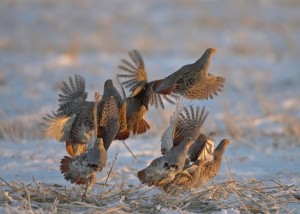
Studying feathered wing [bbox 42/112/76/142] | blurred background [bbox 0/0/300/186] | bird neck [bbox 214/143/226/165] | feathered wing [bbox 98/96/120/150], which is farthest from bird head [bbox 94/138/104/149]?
blurred background [bbox 0/0/300/186]

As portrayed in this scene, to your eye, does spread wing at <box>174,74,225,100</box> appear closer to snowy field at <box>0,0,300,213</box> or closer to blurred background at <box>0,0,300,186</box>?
snowy field at <box>0,0,300,213</box>

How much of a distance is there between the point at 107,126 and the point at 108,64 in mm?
10985

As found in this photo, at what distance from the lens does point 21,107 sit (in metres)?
12.3

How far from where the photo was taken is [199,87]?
18.0ft

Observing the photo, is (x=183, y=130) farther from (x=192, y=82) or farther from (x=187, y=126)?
(x=192, y=82)

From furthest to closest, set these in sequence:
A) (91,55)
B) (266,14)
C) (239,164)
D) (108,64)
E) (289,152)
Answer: (266,14)
(91,55)
(108,64)
(289,152)
(239,164)

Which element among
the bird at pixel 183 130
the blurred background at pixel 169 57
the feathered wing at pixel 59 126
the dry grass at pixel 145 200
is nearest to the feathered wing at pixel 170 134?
the bird at pixel 183 130

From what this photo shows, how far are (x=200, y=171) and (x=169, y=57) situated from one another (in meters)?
12.0

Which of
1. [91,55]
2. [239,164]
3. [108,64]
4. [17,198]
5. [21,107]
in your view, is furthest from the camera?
[91,55]

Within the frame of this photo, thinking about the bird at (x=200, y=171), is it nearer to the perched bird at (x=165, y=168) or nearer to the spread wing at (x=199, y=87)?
the perched bird at (x=165, y=168)

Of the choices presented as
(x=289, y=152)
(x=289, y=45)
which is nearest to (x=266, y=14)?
(x=289, y=45)

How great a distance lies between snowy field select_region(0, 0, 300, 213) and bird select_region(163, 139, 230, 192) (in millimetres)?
171

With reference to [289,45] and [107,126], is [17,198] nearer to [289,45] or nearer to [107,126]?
[107,126]

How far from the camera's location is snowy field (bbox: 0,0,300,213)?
21.2ft
